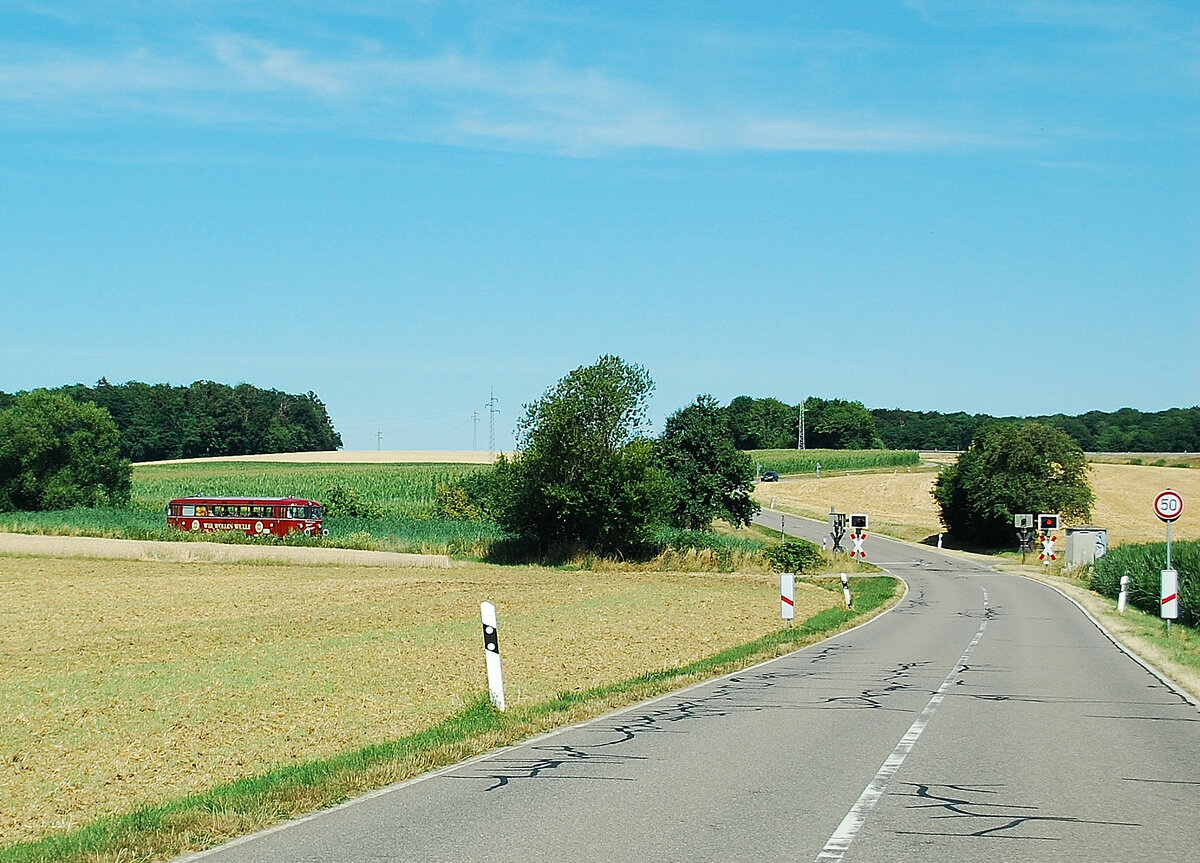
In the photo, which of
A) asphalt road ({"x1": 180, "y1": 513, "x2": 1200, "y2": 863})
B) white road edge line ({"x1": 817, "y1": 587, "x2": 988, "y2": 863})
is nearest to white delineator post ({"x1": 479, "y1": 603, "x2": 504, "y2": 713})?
asphalt road ({"x1": 180, "y1": 513, "x2": 1200, "y2": 863})

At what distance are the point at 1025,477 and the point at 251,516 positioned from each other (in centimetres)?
4833

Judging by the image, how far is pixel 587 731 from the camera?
39.6ft

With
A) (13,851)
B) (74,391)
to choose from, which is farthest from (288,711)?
(74,391)

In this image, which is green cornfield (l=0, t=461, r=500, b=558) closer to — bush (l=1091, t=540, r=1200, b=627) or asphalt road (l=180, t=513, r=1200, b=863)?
bush (l=1091, t=540, r=1200, b=627)

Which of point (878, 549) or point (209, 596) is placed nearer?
point (209, 596)

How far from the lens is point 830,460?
146375 millimetres

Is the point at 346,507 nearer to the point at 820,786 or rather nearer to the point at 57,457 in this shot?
the point at 57,457

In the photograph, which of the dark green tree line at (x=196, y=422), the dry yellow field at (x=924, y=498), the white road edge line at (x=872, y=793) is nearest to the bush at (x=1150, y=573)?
A: the white road edge line at (x=872, y=793)

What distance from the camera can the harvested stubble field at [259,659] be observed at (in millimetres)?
11219

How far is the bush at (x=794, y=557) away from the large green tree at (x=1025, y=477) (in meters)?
26.9

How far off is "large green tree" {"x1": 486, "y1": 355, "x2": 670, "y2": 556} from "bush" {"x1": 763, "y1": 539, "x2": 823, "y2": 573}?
5563 mm

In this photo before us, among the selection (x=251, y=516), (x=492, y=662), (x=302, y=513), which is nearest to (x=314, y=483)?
(x=251, y=516)

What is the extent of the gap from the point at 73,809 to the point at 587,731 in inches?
189

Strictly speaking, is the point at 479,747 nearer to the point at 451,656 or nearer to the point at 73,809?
the point at 73,809
